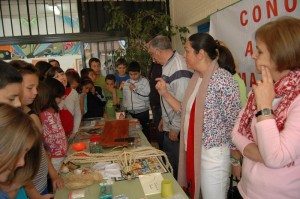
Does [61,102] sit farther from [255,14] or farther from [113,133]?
[255,14]

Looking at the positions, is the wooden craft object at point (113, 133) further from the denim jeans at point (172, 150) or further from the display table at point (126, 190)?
the display table at point (126, 190)

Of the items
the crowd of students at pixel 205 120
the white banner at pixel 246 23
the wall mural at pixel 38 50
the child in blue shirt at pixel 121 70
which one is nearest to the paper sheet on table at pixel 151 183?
the crowd of students at pixel 205 120

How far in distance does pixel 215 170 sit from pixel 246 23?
4.52 ft

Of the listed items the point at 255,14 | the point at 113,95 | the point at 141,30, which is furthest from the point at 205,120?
the point at 141,30

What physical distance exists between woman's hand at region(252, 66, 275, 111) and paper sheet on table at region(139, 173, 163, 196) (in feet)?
2.12

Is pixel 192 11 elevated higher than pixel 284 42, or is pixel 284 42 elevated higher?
pixel 192 11

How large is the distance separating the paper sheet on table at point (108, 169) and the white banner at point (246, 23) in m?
1.47

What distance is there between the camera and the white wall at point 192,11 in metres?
3.17

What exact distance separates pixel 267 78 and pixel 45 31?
492 centimetres

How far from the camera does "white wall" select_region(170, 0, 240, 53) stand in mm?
3174

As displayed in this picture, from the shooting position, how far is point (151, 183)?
1.37 m

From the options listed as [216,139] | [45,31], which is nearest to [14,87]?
[216,139]

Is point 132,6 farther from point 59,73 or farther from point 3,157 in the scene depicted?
point 3,157

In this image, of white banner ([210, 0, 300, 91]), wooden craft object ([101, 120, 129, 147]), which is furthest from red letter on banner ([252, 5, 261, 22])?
wooden craft object ([101, 120, 129, 147])
